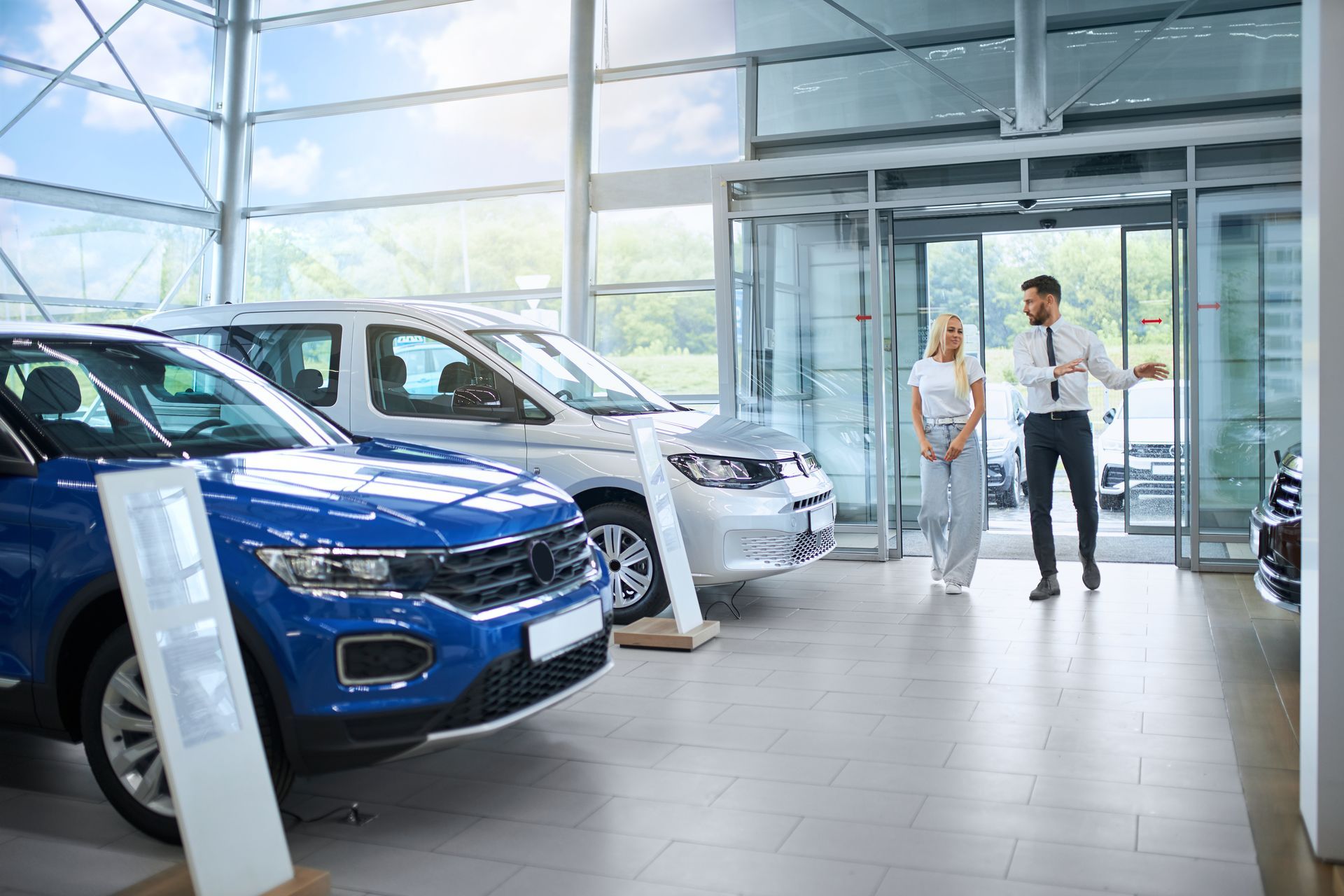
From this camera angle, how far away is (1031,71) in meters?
8.81

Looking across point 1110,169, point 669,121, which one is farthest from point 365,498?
point 669,121

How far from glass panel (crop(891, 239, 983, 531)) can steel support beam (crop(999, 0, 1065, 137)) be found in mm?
1131

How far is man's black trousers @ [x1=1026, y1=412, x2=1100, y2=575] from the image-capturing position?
655 centimetres

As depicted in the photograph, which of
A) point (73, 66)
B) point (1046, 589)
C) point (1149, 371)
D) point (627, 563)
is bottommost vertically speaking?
point (1046, 589)

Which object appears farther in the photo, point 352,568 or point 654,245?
point 654,245

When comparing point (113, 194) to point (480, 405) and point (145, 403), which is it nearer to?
point (480, 405)


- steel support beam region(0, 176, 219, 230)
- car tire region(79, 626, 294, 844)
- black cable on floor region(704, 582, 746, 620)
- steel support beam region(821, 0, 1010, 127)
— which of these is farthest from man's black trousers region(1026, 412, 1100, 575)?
steel support beam region(0, 176, 219, 230)

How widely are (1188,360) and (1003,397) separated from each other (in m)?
3.51

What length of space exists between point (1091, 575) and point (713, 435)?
7.83 ft

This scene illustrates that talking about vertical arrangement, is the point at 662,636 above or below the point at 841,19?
below

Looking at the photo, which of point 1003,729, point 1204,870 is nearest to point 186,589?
point 1204,870

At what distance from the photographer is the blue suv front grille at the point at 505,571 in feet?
10.5

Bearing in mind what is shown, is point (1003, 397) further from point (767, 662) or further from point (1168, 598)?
point (767, 662)

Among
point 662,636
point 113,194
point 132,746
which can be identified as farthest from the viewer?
point 113,194
